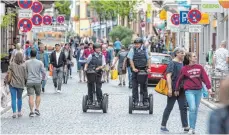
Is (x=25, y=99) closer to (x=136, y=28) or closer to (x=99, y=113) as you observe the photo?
(x=99, y=113)

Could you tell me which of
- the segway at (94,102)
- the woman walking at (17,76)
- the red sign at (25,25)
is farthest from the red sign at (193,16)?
the woman walking at (17,76)

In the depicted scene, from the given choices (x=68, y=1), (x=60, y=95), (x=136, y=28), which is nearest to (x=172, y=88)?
(x=60, y=95)

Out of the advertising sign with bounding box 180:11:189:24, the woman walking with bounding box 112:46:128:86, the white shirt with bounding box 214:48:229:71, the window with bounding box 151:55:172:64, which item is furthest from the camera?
the advertising sign with bounding box 180:11:189:24

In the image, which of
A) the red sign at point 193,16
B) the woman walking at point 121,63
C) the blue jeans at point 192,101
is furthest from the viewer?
the woman walking at point 121,63

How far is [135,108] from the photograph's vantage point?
1933 centimetres

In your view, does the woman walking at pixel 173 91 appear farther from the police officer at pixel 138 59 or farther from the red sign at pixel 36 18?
the red sign at pixel 36 18

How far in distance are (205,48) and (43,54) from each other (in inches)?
1064

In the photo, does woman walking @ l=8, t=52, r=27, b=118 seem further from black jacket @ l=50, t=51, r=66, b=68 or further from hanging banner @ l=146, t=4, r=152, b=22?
hanging banner @ l=146, t=4, r=152, b=22

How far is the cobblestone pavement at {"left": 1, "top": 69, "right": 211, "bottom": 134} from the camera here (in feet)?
51.3

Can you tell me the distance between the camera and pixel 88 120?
17.8 metres

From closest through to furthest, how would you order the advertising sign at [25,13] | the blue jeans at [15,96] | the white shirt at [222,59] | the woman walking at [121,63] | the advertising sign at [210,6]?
the blue jeans at [15,96], the white shirt at [222,59], the advertising sign at [25,13], the advertising sign at [210,6], the woman walking at [121,63]

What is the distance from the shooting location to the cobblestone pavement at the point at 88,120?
616 inches

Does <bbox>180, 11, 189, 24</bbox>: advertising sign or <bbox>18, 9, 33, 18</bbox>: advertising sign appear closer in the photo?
<bbox>18, 9, 33, 18</bbox>: advertising sign

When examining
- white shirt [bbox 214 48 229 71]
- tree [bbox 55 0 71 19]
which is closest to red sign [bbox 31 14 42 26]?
white shirt [bbox 214 48 229 71]
